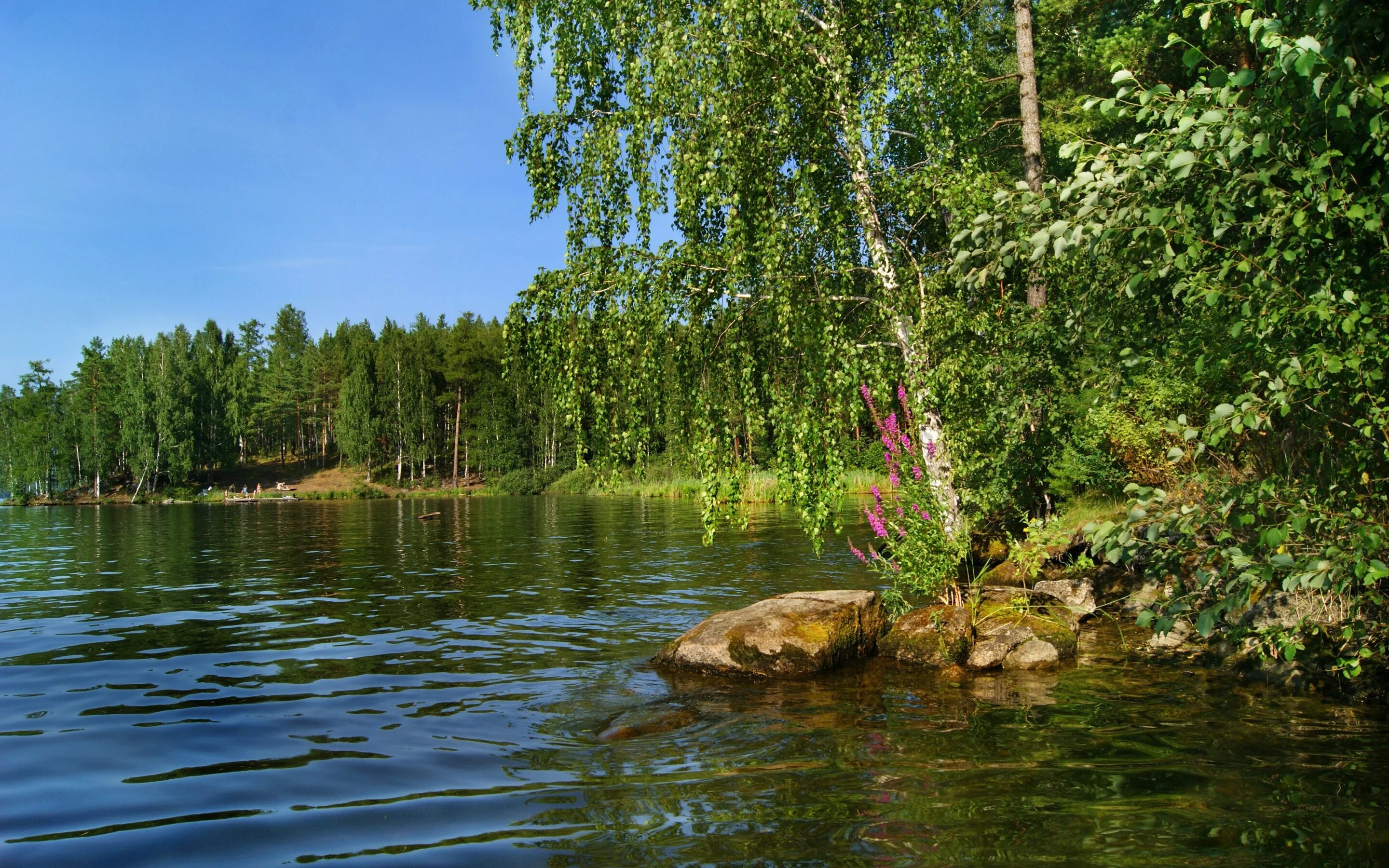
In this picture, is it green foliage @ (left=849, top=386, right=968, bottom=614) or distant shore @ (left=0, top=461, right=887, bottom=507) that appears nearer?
green foliage @ (left=849, top=386, right=968, bottom=614)

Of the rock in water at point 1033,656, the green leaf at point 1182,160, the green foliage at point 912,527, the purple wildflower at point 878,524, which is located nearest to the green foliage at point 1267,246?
the green leaf at point 1182,160

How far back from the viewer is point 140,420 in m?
69.4

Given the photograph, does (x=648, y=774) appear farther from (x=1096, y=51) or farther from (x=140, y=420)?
(x=140, y=420)

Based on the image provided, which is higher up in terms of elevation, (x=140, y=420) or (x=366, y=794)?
(x=140, y=420)

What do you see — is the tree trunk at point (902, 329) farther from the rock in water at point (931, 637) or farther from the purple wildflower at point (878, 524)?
the rock in water at point (931, 637)

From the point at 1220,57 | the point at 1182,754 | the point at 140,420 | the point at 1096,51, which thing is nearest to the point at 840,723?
the point at 1182,754

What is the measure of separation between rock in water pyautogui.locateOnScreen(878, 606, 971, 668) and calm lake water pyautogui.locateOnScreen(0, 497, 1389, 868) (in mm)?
362

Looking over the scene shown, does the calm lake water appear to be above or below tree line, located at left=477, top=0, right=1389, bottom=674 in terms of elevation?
below

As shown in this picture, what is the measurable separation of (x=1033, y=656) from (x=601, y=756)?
16.0 ft

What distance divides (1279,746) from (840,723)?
309 centimetres

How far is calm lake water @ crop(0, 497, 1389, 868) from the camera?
4.90 metres

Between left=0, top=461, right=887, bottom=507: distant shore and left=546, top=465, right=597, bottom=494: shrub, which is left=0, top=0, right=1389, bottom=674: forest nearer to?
left=0, top=461, right=887, bottom=507: distant shore

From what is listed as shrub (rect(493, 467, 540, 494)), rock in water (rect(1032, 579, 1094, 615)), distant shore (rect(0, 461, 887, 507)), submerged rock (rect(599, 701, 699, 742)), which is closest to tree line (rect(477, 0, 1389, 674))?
rock in water (rect(1032, 579, 1094, 615))

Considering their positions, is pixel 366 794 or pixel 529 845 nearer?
pixel 529 845
